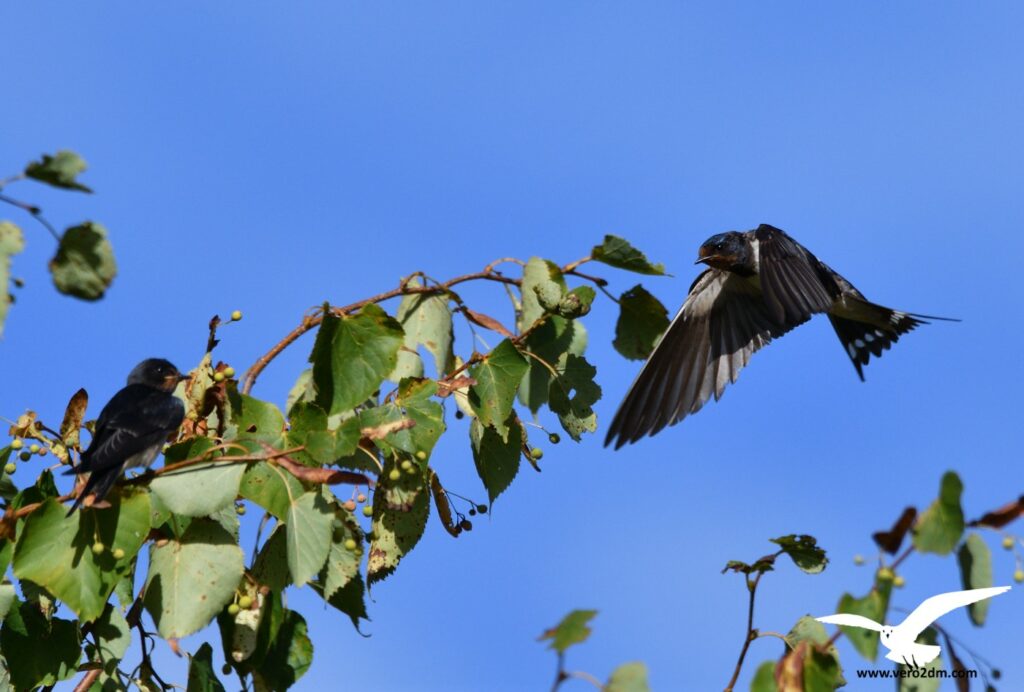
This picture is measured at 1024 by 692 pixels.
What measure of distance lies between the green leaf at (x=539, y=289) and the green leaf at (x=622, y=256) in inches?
7.5

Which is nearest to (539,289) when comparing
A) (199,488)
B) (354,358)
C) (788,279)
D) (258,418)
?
(354,358)

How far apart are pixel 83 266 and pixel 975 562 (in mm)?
1976

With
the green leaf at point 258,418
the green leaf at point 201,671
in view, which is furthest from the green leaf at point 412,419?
the green leaf at point 201,671

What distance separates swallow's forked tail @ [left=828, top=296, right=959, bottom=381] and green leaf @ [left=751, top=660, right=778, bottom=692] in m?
4.99

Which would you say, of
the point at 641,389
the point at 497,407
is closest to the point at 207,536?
the point at 497,407

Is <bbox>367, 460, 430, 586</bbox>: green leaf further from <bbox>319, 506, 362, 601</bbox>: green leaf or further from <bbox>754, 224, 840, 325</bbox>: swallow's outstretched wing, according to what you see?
<bbox>754, 224, 840, 325</bbox>: swallow's outstretched wing

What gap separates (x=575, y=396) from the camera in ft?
13.9

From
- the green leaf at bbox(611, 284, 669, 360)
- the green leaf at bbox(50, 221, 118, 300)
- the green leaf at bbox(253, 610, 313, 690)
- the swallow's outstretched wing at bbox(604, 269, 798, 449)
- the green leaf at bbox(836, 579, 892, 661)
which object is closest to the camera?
the green leaf at bbox(836, 579, 892, 661)

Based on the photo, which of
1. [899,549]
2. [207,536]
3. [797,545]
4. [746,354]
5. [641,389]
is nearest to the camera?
[899,549]

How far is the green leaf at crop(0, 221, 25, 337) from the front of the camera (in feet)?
8.27

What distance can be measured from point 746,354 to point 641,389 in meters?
0.84

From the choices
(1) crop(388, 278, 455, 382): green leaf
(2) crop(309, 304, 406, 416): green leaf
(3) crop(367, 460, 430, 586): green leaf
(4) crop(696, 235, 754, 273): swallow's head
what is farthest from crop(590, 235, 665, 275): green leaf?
(4) crop(696, 235, 754, 273): swallow's head

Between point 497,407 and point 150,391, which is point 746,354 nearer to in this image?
point 497,407

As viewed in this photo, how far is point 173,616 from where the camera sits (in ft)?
11.0
